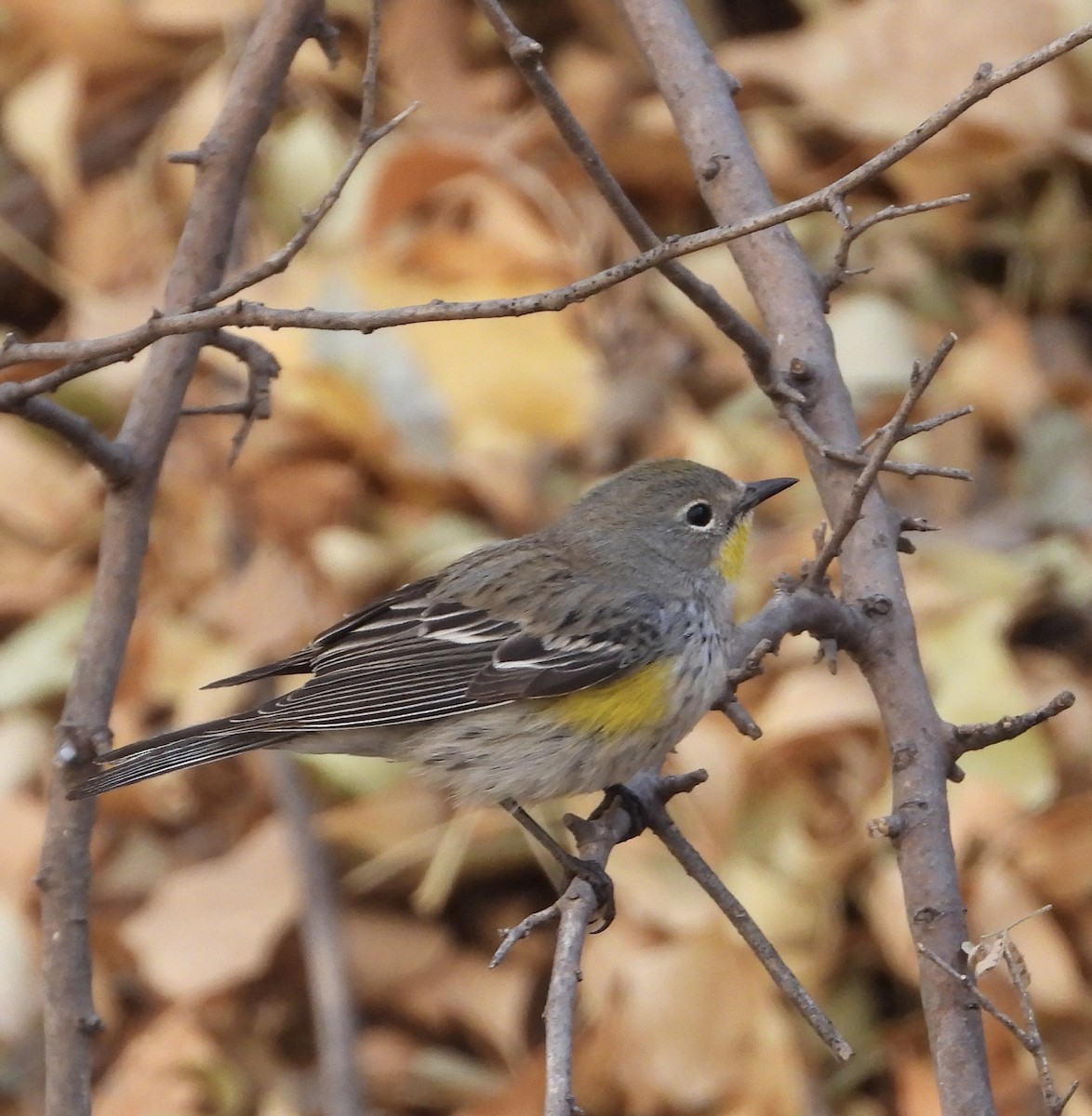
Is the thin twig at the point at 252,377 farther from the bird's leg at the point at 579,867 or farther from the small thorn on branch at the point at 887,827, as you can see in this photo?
the small thorn on branch at the point at 887,827

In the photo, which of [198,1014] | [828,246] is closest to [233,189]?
[198,1014]

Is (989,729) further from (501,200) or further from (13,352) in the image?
(501,200)

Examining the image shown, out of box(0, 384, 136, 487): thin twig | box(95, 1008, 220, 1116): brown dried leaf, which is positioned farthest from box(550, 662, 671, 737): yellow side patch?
box(95, 1008, 220, 1116): brown dried leaf

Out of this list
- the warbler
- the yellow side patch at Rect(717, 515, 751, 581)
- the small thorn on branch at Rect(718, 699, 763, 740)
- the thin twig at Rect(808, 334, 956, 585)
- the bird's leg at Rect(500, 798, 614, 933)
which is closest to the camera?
the thin twig at Rect(808, 334, 956, 585)

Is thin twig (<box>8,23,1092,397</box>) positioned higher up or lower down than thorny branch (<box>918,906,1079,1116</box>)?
higher up

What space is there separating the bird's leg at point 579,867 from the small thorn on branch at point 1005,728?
1.95ft

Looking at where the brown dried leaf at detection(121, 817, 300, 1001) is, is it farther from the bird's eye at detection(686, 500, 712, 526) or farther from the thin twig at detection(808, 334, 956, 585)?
the thin twig at detection(808, 334, 956, 585)

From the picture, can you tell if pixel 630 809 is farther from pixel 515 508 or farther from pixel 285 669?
pixel 515 508

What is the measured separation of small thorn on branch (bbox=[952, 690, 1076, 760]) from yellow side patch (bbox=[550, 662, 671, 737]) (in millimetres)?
804

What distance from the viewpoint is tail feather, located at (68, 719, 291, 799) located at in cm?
253

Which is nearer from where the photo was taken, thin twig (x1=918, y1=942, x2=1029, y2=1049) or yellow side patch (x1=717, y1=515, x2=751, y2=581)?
thin twig (x1=918, y1=942, x2=1029, y2=1049)

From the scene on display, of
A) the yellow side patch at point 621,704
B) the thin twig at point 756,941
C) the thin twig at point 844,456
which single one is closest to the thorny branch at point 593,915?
the thin twig at point 756,941

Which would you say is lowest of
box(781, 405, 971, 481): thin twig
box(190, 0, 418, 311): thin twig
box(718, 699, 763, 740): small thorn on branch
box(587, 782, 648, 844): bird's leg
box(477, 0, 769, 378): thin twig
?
box(718, 699, 763, 740): small thorn on branch

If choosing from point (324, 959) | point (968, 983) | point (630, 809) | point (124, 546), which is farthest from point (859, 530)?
point (324, 959)
